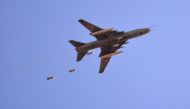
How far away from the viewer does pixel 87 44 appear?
9250cm

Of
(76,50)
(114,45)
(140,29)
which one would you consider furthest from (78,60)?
(140,29)

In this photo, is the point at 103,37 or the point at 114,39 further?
the point at 103,37

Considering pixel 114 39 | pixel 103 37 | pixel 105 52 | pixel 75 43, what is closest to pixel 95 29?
pixel 103 37

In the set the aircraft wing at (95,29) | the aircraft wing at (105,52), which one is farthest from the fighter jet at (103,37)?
the aircraft wing at (105,52)

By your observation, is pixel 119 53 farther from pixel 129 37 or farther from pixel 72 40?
pixel 72 40

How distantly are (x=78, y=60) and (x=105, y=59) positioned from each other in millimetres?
9112

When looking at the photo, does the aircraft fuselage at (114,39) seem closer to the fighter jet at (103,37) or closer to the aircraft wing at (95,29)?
the fighter jet at (103,37)

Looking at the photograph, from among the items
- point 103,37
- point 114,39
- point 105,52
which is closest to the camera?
point 114,39

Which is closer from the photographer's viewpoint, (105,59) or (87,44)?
(87,44)

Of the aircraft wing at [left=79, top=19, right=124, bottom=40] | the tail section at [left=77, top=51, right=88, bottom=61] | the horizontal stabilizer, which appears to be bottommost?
the tail section at [left=77, top=51, right=88, bottom=61]

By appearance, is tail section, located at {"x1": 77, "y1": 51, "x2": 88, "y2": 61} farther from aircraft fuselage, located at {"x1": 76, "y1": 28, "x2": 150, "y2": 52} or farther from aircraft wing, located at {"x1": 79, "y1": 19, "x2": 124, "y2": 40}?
aircraft wing, located at {"x1": 79, "y1": 19, "x2": 124, "y2": 40}

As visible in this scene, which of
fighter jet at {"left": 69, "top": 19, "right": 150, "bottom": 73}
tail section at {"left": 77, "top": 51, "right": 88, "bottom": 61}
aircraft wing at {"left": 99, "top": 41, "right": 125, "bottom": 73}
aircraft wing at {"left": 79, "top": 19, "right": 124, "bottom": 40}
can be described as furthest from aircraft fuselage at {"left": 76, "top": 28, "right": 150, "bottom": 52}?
aircraft wing at {"left": 99, "top": 41, "right": 125, "bottom": 73}

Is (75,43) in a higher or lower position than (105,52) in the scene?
higher

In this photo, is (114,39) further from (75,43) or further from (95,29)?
(75,43)
